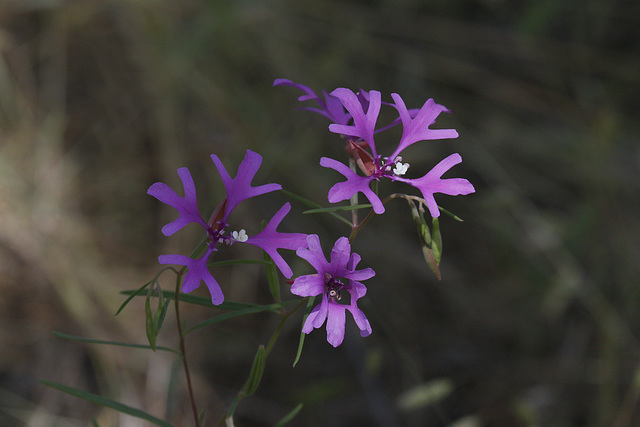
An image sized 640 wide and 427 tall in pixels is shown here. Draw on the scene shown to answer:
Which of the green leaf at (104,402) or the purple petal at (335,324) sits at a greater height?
the purple petal at (335,324)

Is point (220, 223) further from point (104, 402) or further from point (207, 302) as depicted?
point (104, 402)

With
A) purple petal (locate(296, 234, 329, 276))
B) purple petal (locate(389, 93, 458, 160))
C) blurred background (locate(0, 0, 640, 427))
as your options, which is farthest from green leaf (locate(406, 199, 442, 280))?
blurred background (locate(0, 0, 640, 427))

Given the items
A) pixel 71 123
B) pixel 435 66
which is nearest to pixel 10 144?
pixel 71 123

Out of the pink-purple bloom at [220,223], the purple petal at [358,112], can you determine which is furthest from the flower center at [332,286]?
the purple petal at [358,112]

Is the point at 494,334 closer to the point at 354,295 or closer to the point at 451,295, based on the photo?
the point at 451,295

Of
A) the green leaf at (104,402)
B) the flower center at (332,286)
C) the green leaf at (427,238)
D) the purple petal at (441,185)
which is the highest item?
the purple petal at (441,185)

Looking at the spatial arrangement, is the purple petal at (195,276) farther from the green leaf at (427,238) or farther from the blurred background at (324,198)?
the blurred background at (324,198)

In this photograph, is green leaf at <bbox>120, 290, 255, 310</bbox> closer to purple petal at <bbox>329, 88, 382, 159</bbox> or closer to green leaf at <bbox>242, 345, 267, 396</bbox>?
green leaf at <bbox>242, 345, 267, 396</bbox>

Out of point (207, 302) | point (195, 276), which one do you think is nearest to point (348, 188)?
point (195, 276)
